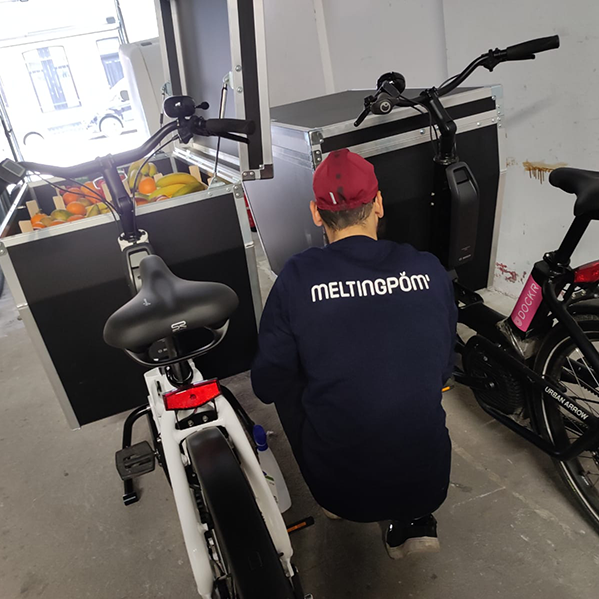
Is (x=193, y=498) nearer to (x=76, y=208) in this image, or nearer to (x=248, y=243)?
(x=248, y=243)

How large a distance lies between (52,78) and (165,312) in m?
6.50

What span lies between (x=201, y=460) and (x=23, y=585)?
3.23 feet

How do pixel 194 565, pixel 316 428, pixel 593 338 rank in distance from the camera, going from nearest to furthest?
pixel 194 565
pixel 316 428
pixel 593 338

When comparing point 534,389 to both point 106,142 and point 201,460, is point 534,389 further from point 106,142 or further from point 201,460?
A: point 106,142

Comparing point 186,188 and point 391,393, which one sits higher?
point 186,188

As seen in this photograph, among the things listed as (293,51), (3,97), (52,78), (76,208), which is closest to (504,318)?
(76,208)

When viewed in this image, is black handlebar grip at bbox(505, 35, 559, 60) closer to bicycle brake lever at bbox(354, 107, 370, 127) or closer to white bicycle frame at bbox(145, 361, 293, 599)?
bicycle brake lever at bbox(354, 107, 370, 127)

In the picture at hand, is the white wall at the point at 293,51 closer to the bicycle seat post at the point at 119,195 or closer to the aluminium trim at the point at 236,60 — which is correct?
the aluminium trim at the point at 236,60

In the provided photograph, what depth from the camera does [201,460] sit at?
40.7 inches

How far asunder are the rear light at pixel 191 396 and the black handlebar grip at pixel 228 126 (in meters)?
0.69

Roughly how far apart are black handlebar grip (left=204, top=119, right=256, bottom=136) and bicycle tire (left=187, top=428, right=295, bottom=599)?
2.70ft

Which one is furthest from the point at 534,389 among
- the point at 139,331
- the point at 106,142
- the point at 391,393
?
the point at 106,142

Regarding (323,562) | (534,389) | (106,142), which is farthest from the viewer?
(106,142)

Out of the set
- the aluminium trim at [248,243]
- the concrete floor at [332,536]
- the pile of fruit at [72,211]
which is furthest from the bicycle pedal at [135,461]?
the pile of fruit at [72,211]
